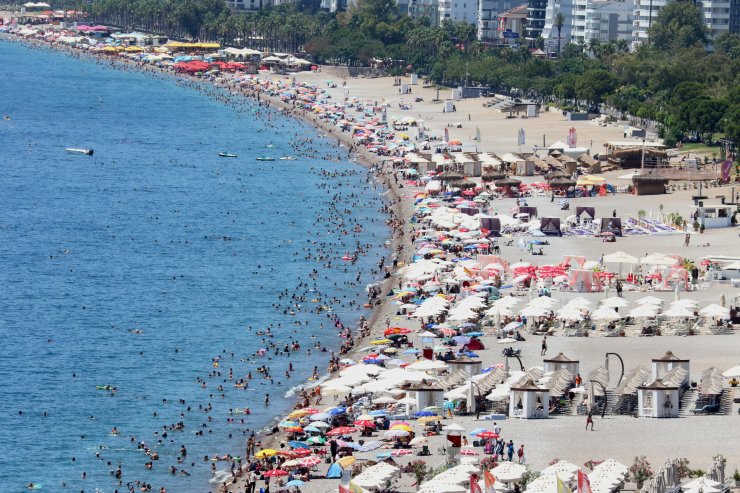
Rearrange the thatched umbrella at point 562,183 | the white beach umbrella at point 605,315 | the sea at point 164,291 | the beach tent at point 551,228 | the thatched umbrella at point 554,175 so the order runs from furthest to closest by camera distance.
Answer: the thatched umbrella at point 554,175 → the thatched umbrella at point 562,183 → the beach tent at point 551,228 → the white beach umbrella at point 605,315 → the sea at point 164,291

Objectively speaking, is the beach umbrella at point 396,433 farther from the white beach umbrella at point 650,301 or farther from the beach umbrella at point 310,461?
the white beach umbrella at point 650,301

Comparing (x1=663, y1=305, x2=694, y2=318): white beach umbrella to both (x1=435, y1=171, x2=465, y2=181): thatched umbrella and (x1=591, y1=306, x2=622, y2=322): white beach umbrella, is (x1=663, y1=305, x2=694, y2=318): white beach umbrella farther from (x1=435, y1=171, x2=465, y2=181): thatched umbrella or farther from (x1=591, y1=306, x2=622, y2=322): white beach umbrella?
(x1=435, y1=171, x2=465, y2=181): thatched umbrella

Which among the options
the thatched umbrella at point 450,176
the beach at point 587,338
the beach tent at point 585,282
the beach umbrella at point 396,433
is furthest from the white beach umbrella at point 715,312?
the thatched umbrella at point 450,176

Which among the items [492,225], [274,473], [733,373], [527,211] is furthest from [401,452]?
[527,211]

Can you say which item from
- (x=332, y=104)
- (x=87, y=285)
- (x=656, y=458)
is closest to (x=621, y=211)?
(x=87, y=285)

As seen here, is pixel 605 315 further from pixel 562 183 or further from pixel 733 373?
pixel 562 183

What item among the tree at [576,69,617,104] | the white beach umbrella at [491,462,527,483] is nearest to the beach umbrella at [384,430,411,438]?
the white beach umbrella at [491,462,527,483]
